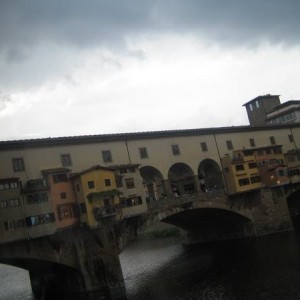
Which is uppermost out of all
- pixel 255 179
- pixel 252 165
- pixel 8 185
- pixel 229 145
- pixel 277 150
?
pixel 229 145

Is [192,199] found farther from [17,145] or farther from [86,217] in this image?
[17,145]

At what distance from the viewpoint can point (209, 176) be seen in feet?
196

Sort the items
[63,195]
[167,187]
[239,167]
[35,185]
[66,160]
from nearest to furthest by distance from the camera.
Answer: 1. [35,185]
2. [63,195]
3. [66,160]
4. [167,187]
5. [239,167]

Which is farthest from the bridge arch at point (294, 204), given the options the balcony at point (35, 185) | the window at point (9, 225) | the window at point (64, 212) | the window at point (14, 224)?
the window at point (9, 225)

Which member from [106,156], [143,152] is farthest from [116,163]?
[143,152]

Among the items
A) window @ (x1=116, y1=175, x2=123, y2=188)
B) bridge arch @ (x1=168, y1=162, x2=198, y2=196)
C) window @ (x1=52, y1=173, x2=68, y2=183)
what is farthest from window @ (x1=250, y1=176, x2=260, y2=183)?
window @ (x1=52, y1=173, x2=68, y2=183)

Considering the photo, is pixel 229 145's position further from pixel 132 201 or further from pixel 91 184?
pixel 91 184

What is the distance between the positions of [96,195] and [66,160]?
21.1 ft

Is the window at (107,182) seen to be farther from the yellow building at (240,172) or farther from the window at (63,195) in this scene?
the yellow building at (240,172)

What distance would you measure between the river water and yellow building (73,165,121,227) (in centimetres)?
866

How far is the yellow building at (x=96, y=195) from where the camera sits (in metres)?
39.8

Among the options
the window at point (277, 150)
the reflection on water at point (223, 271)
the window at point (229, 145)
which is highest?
the window at point (229, 145)

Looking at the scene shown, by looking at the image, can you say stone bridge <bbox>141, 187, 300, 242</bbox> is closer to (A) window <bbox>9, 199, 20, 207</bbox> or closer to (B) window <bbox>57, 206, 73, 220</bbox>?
(B) window <bbox>57, 206, 73, 220</bbox>

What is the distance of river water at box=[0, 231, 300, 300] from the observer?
32719mm
